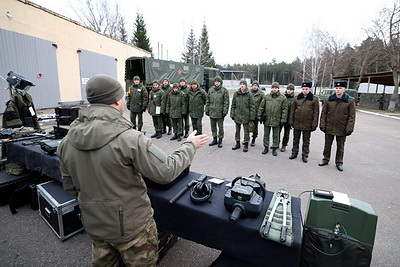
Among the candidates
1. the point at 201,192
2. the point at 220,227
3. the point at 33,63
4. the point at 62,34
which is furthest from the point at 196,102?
the point at 62,34

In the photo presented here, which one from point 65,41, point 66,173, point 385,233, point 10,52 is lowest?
point 385,233

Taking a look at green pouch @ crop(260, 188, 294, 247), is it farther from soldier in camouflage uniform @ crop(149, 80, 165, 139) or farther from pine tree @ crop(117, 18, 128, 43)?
pine tree @ crop(117, 18, 128, 43)

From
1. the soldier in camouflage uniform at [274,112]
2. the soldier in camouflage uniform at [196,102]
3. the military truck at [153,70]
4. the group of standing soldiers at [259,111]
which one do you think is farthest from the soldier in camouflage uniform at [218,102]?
the military truck at [153,70]

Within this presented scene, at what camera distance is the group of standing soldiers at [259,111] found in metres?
4.93

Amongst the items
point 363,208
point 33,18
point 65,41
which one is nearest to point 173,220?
point 363,208

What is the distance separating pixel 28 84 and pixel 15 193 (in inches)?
97.6

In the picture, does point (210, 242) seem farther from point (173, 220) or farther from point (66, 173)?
point (66, 173)

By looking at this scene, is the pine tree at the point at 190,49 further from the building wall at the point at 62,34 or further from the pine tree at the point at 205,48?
the building wall at the point at 62,34

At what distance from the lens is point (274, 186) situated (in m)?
4.07

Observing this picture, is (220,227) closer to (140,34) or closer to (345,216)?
(345,216)

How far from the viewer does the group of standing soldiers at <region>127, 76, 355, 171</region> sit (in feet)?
16.2

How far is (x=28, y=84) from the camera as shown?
14.9 ft

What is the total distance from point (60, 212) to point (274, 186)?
129 inches

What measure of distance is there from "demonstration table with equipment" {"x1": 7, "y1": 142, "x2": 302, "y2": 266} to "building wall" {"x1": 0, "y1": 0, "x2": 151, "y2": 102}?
11.9 metres
